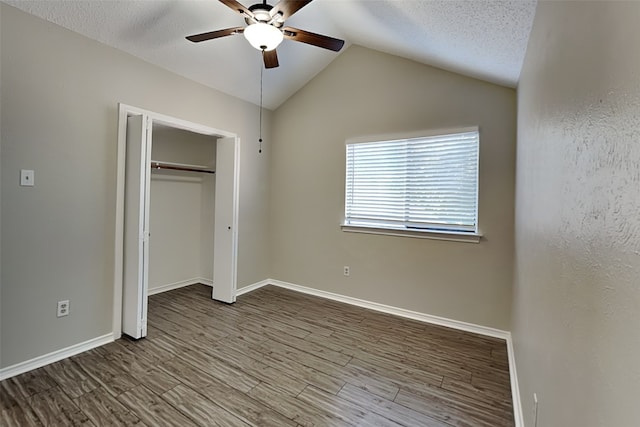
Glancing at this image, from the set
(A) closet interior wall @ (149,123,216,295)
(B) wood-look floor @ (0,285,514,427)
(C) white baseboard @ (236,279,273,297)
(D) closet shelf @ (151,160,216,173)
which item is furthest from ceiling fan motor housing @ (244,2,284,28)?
(C) white baseboard @ (236,279,273,297)

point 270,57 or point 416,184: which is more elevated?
point 270,57

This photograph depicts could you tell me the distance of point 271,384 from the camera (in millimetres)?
2074

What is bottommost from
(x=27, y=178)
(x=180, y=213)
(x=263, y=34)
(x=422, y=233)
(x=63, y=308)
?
(x=63, y=308)

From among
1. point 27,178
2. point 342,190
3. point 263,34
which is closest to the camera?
point 263,34

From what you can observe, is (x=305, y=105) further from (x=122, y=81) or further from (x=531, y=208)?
(x=531, y=208)

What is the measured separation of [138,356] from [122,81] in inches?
95.8

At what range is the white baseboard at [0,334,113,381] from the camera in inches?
81.3

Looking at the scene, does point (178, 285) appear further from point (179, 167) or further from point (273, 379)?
point (273, 379)

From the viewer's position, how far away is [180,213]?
4.08 metres

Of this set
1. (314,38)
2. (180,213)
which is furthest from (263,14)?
(180,213)

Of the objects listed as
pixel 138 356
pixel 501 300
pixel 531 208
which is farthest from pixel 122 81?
pixel 501 300

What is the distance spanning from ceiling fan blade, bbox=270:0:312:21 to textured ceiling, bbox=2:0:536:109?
31.8 inches

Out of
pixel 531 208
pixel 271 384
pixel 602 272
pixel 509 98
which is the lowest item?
pixel 271 384

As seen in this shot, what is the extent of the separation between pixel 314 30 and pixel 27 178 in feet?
9.52
